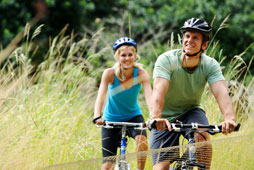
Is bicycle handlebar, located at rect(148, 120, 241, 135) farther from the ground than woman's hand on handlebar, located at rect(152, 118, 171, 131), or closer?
closer

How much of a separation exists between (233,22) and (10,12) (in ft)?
18.5

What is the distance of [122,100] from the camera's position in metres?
4.45

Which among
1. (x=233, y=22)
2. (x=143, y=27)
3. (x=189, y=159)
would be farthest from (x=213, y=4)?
(x=189, y=159)

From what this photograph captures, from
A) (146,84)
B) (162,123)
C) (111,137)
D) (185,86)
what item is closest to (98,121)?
(111,137)

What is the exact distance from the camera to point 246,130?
15.8ft

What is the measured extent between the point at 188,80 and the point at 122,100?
104 centimetres

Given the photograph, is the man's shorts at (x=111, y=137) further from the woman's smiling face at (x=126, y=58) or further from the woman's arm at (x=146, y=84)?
the woman's smiling face at (x=126, y=58)

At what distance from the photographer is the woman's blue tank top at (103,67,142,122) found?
443cm

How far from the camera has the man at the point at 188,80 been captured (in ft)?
11.4

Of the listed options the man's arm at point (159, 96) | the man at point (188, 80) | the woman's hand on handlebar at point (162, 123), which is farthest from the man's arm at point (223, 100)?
the woman's hand on handlebar at point (162, 123)

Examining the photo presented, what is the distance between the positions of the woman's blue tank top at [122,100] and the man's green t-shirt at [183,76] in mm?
807

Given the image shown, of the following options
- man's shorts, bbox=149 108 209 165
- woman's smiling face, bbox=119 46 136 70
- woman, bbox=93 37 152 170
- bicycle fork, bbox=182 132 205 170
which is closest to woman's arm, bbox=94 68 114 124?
woman, bbox=93 37 152 170

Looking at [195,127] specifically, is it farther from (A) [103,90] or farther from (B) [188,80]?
(A) [103,90]

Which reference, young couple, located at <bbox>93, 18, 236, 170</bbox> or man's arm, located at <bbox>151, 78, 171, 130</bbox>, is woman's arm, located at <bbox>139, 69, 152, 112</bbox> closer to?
young couple, located at <bbox>93, 18, 236, 170</bbox>
